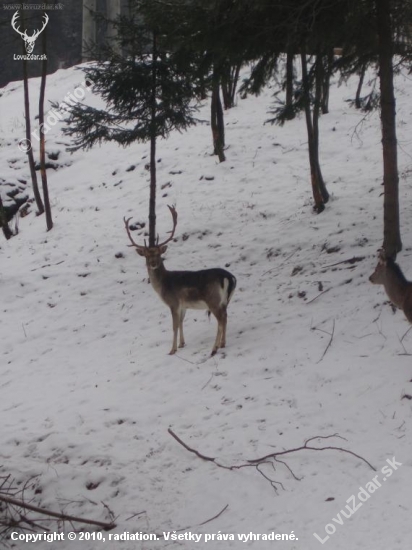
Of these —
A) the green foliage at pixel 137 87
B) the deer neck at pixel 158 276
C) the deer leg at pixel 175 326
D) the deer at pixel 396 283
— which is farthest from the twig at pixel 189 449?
the green foliage at pixel 137 87

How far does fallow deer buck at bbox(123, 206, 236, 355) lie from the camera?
32.3ft

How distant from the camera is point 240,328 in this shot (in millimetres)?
10516

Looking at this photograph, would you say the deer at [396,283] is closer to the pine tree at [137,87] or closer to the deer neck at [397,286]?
the deer neck at [397,286]

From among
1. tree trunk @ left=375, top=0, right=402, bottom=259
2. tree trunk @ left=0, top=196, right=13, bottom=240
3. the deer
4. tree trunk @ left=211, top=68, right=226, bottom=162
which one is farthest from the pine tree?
the deer

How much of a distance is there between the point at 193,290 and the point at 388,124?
171 inches

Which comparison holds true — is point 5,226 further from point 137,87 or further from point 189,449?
point 189,449

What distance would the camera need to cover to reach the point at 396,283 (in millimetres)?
8141

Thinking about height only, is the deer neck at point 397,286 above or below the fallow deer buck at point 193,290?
above

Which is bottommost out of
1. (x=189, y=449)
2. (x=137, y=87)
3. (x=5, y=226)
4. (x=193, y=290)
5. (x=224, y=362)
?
(x=189, y=449)

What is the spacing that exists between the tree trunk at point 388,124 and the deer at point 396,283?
132 centimetres

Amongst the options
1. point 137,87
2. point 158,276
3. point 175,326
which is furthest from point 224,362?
point 137,87

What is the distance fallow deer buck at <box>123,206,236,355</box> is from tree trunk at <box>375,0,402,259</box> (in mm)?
2801

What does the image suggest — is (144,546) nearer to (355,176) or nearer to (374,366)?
(374,366)

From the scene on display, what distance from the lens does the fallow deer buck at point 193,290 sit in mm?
9844
